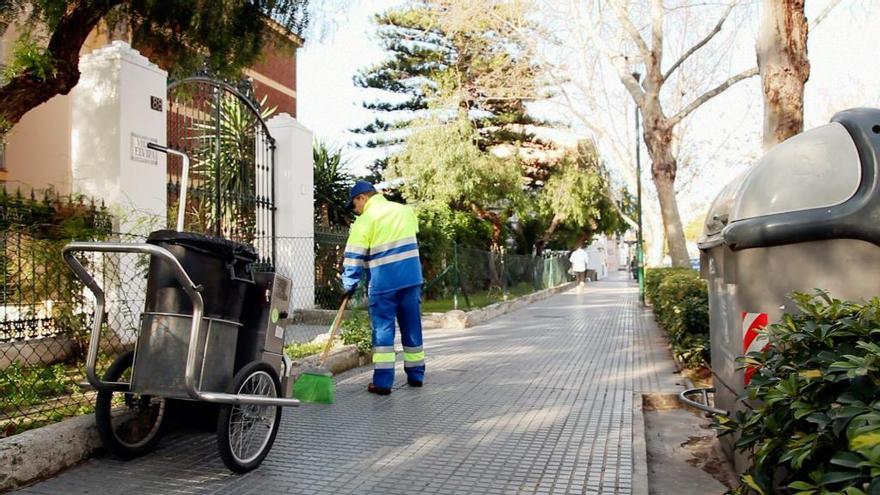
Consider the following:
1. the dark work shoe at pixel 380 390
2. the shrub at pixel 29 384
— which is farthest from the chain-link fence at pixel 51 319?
the dark work shoe at pixel 380 390

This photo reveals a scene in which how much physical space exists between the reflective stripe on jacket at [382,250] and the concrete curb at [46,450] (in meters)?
2.60

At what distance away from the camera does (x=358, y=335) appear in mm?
8047

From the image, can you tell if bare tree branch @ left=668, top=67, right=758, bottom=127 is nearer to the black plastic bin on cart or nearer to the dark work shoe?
the dark work shoe

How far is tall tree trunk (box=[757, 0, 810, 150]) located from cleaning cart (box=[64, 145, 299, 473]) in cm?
682

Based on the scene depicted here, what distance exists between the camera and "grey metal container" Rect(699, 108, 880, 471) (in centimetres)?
316

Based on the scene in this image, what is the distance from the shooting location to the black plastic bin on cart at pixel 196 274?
3977mm

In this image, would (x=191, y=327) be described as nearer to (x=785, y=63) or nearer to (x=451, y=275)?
(x=785, y=63)

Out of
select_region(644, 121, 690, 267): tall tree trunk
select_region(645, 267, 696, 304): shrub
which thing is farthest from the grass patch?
select_region(644, 121, 690, 267): tall tree trunk

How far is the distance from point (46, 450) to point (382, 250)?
3.17 meters

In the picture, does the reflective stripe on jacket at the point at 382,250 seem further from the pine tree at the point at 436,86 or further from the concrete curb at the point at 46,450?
the pine tree at the point at 436,86

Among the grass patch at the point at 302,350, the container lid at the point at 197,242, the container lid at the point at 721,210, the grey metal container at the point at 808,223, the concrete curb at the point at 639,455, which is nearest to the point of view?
the grey metal container at the point at 808,223

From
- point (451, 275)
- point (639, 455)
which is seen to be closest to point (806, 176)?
point (639, 455)

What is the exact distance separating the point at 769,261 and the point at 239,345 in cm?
315

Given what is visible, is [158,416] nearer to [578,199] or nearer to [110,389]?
[110,389]
